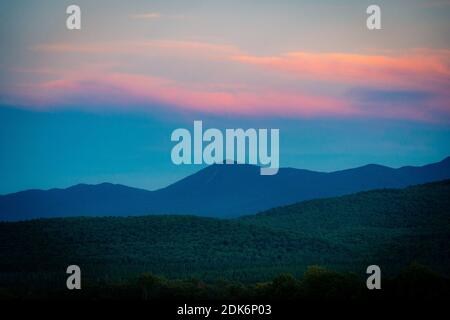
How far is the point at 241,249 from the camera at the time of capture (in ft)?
255

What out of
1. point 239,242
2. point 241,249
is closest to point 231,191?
point 239,242

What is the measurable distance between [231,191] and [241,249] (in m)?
47.1

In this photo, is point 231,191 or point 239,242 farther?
point 231,191

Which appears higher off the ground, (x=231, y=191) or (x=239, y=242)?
(x=231, y=191)

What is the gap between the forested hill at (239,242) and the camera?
65938 mm

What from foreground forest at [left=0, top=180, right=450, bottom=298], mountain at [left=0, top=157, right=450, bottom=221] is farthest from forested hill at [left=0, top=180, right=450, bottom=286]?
mountain at [left=0, top=157, right=450, bottom=221]

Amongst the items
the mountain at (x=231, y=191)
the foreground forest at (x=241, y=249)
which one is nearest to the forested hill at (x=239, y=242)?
the foreground forest at (x=241, y=249)

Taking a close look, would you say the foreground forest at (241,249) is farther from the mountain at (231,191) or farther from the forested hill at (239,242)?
the mountain at (231,191)

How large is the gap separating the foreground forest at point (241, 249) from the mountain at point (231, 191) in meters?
14.2

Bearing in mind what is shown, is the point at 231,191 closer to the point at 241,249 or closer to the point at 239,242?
the point at 239,242

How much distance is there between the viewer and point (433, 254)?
2773 inches

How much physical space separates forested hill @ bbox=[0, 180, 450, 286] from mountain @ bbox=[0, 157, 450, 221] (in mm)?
13652
